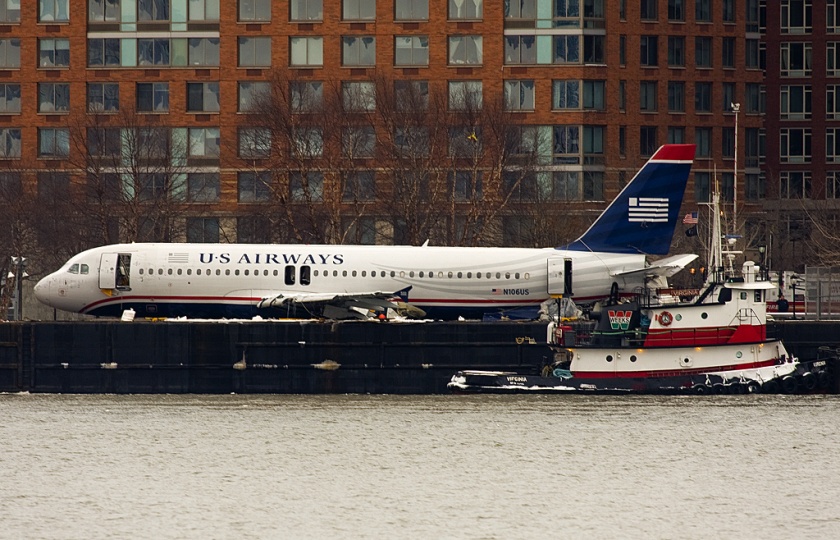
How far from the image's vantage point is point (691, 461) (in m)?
38.6

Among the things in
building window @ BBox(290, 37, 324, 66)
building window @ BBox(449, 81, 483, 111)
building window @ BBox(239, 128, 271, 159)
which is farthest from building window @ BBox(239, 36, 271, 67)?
building window @ BBox(239, 128, 271, 159)

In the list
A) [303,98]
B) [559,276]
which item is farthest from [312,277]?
[303,98]

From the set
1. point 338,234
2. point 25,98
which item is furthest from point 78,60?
point 338,234

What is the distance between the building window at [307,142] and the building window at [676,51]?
36786 millimetres

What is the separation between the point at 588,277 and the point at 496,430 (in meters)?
14.4

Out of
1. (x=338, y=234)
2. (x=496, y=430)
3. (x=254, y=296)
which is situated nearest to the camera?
(x=496, y=430)

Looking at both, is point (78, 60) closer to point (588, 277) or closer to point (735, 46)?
point (735, 46)

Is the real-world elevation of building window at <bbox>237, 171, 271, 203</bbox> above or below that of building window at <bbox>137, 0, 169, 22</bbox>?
below

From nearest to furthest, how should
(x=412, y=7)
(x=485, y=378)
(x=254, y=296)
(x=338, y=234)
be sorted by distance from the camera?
(x=485, y=378) → (x=254, y=296) → (x=338, y=234) → (x=412, y=7)

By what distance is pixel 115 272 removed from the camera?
181 ft

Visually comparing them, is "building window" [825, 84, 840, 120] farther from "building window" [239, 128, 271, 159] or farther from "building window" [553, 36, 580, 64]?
"building window" [239, 128, 271, 159]

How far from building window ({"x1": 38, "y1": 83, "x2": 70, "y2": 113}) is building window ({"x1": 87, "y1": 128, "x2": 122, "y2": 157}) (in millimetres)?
20440

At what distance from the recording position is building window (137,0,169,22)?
343ft

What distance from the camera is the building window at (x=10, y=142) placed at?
104438 mm
